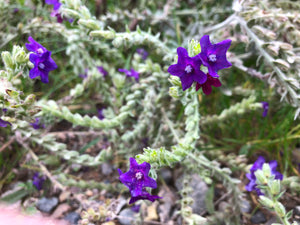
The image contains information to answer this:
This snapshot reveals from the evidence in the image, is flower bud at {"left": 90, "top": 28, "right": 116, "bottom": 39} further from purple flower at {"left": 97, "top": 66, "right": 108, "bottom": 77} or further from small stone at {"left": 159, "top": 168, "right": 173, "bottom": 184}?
small stone at {"left": 159, "top": 168, "right": 173, "bottom": 184}

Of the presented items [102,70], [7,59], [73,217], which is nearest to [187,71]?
[7,59]

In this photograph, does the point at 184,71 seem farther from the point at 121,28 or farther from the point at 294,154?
the point at 121,28

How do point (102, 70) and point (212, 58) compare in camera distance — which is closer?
point (212, 58)

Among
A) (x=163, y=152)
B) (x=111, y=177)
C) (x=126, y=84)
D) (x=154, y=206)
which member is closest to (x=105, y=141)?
(x=111, y=177)

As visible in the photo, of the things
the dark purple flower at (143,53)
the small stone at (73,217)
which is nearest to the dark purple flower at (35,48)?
the small stone at (73,217)

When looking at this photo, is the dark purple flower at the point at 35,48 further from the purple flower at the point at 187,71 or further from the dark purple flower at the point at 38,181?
the dark purple flower at the point at 38,181

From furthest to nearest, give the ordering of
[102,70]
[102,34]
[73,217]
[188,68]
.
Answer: [102,70], [73,217], [102,34], [188,68]

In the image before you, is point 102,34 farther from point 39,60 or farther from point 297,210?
point 297,210
